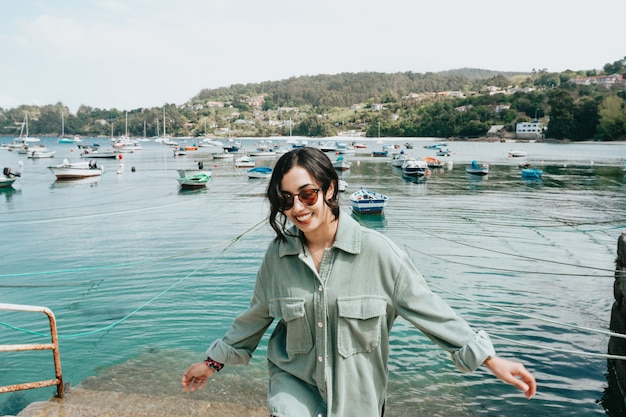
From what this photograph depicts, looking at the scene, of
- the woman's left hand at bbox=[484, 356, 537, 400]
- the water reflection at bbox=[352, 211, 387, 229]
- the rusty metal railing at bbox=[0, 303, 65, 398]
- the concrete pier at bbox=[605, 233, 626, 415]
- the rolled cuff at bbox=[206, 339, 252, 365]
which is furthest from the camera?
the water reflection at bbox=[352, 211, 387, 229]

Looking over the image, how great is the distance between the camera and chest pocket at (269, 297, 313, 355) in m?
2.38

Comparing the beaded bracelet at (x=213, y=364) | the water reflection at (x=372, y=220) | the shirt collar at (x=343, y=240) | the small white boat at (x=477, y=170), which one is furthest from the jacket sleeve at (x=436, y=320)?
the small white boat at (x=477, y=170)

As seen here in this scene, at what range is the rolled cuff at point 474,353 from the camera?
2.21 meters

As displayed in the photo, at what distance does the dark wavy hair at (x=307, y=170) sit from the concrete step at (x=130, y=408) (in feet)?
10.4

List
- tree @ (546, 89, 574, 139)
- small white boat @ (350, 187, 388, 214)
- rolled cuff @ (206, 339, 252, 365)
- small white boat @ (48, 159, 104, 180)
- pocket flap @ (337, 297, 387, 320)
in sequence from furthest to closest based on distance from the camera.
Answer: tree @ (546, 89, 574, 139), small white boat @ (48, 159, 104, 180), small white boat @ (350, 187, 388, 214), rolled cuff @ (206, 339, 252, 365), pocket flap @ (337, 297, 387, 320)

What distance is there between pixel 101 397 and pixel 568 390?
6.42m

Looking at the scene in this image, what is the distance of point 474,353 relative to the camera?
87.5 inches

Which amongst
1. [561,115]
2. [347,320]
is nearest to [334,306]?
[347,320]

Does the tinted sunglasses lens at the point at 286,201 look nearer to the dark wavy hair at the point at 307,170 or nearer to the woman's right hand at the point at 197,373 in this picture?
the dark wavy hair at the point at 307,170

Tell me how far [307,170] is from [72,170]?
5364cm

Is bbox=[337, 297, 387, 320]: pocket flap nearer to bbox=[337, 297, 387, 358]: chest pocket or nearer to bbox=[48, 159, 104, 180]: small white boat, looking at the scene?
bbox=[337, 297, 387, 358]: chest pocket

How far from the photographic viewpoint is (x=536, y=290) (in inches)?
511

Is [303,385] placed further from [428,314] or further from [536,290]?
[536,290]

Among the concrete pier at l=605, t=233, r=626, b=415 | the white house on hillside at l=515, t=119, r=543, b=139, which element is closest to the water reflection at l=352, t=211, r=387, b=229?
the concrete pier at l=605, t=233, r=626, b=415
